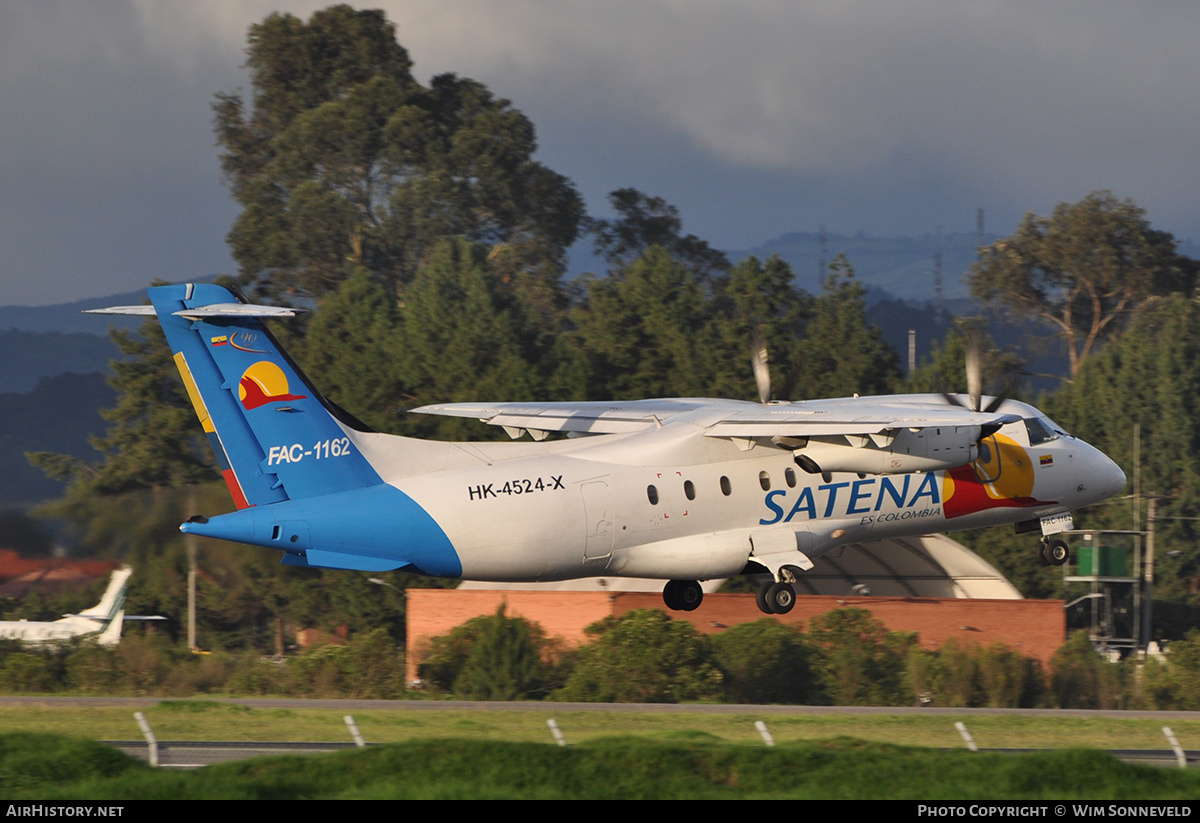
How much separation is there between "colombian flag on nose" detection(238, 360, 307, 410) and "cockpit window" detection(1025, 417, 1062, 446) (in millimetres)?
14240

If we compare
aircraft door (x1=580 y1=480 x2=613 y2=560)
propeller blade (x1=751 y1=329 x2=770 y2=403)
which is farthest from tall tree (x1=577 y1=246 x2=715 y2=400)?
aircraft door (x1=580 y1=480 x2=613 y2=560)

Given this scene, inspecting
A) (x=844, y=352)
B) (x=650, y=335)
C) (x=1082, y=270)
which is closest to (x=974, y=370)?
(x=844, y=352)

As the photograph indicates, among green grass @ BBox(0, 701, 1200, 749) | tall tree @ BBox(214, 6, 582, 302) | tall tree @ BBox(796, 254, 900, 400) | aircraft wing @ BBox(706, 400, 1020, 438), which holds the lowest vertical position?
green grass @ BBox(0, 701, 1200, 749)

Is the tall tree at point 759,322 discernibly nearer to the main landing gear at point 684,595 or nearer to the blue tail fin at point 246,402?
the main landing gear at point 684,595

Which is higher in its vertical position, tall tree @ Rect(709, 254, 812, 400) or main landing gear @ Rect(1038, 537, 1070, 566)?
tall tree @ Rect(709, 254, 812, 400)

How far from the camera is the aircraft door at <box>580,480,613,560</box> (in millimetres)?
22844

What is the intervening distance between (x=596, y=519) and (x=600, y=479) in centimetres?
67

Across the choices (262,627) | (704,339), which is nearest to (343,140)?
(704,339)

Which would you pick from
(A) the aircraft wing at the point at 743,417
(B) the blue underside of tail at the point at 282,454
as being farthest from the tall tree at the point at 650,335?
(B) the blue underside of tail at the point at 282,454

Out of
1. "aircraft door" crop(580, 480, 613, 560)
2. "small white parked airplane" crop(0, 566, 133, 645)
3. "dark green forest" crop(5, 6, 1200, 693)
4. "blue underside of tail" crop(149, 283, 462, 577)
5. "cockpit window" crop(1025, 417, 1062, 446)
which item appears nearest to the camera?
"blue underside of tail" crop(149, 283, 462, 577)

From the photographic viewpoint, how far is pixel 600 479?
75.8 ft

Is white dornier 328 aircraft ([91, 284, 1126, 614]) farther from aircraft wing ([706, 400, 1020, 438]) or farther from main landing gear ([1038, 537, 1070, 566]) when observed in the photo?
main landing gear ([1038, 537, 1070, 566])

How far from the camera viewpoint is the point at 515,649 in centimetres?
3866

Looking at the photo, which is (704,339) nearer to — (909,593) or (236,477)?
(909,593)
